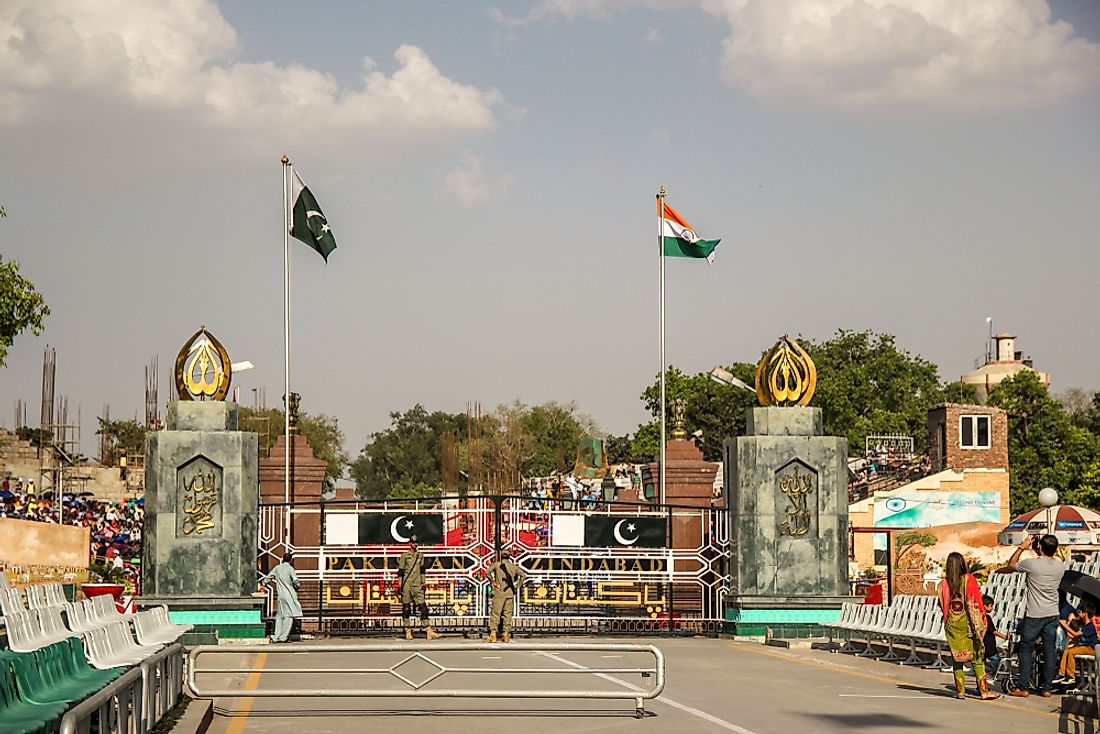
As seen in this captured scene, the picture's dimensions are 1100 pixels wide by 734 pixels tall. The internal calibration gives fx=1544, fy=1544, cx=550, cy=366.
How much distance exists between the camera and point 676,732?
1270 cm

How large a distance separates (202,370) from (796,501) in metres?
10.1

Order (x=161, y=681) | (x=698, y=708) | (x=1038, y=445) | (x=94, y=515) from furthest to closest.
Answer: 1. (x=1038, y=445)
2. (x=94, y=515)
3. (x=698, y=708)
4. (x=161, y=681)

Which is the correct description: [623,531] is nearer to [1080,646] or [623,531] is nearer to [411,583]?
[411,583]

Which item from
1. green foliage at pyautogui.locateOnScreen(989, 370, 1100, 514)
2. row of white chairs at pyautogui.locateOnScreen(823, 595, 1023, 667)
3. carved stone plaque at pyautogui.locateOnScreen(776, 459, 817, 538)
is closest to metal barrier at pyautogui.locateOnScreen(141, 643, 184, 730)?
row of white chairs at pyautogui.locateOnScreen(823, 595, 1023, 667)

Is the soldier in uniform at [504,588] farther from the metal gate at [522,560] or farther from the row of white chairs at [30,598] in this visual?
the row of white chairs at [30,598]

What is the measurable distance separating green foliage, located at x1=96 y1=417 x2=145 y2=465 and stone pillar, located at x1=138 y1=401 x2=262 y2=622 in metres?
58.1

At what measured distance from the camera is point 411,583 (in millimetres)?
25234

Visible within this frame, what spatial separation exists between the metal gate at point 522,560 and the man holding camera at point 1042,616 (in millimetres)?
10227

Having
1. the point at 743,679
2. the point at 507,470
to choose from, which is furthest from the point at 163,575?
the point at 507,470

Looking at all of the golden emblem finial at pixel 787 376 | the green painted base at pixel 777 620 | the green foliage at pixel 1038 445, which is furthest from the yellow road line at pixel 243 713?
the green foliage at pixel 1038 445

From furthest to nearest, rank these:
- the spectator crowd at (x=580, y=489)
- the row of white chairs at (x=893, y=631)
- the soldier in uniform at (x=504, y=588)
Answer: the spectator crowd at (x=580, y=489) → the soldier in uniform at (x=504, y=588) → the row of white chairs at (x=893, y=631)

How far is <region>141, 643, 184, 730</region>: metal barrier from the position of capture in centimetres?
1145

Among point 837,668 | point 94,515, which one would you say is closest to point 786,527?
point 837,668

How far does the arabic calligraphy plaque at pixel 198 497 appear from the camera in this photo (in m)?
24.9
